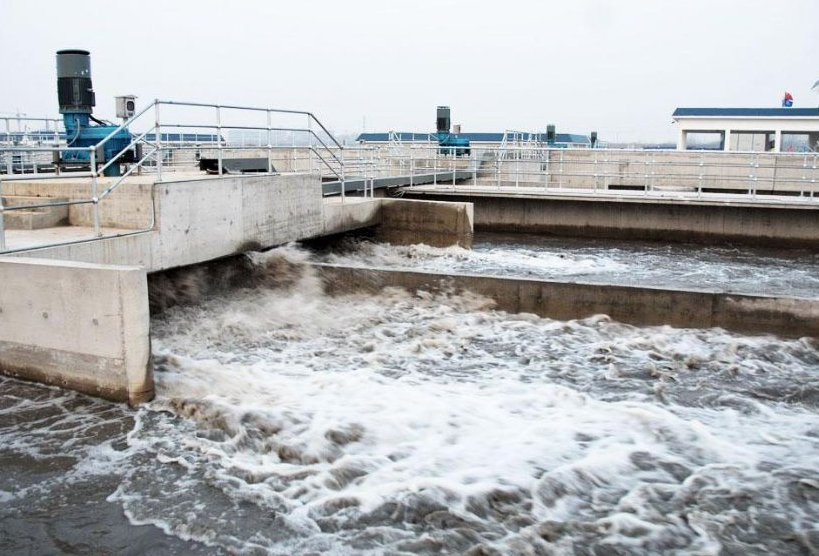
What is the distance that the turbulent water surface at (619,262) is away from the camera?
1489 centimetres

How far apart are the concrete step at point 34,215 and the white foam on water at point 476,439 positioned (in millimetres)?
2089

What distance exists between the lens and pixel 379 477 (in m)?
6.44

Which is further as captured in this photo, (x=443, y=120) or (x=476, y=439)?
(x=443, y=120)

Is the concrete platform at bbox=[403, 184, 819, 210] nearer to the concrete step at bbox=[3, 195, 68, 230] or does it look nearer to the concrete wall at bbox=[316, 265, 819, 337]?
the concrete wall at bbox=[316, 265, 819, 337]

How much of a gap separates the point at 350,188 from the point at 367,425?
1204cm

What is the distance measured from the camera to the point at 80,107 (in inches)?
488

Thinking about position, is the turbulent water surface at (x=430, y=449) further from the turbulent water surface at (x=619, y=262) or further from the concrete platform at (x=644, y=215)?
the concrete platform at (x=644, y=215)

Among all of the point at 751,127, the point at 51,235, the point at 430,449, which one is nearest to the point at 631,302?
the point at 430,449

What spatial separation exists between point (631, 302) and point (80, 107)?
9114 millimetres

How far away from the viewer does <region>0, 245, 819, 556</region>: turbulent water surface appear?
5.57m

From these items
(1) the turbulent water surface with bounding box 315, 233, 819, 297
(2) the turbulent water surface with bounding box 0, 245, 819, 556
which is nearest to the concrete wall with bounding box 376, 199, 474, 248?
(1) the turbulent water surface with bounding box 315, 233, 819, 297

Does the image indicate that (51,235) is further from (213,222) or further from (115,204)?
(213,222)

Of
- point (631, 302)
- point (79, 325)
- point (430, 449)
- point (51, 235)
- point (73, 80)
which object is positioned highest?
point (73, 80)

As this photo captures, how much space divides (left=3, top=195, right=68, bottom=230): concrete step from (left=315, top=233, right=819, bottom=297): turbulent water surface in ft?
17.8
